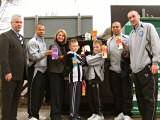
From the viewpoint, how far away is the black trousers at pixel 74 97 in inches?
268

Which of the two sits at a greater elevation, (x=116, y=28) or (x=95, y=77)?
(x=116, y=28)

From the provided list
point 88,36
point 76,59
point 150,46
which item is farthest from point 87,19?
point 150,46

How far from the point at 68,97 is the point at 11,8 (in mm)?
8266

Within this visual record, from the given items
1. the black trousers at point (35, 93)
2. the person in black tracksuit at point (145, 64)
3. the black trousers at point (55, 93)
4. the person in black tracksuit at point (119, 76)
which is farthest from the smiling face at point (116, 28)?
the black trousers at point (35, 93)

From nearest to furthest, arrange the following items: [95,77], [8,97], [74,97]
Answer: [8,97]
[74,97]
[95,77]

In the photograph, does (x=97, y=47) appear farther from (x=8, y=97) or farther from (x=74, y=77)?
(x=8, y=97)

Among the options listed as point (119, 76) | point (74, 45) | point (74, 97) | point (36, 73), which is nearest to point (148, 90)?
point (119, 76)

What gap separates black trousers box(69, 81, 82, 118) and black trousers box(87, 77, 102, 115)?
30 centimetres

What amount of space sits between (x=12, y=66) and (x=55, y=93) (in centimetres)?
100

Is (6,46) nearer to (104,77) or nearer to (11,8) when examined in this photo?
(104,77)

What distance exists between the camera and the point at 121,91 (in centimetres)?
698

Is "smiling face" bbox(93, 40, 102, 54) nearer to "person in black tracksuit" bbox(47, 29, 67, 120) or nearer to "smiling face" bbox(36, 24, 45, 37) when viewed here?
"person in black tracksuit" bbox(47, 29, 67, 120)

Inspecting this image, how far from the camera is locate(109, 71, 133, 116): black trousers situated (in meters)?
6.89

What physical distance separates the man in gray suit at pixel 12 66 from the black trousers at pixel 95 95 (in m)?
1.31
